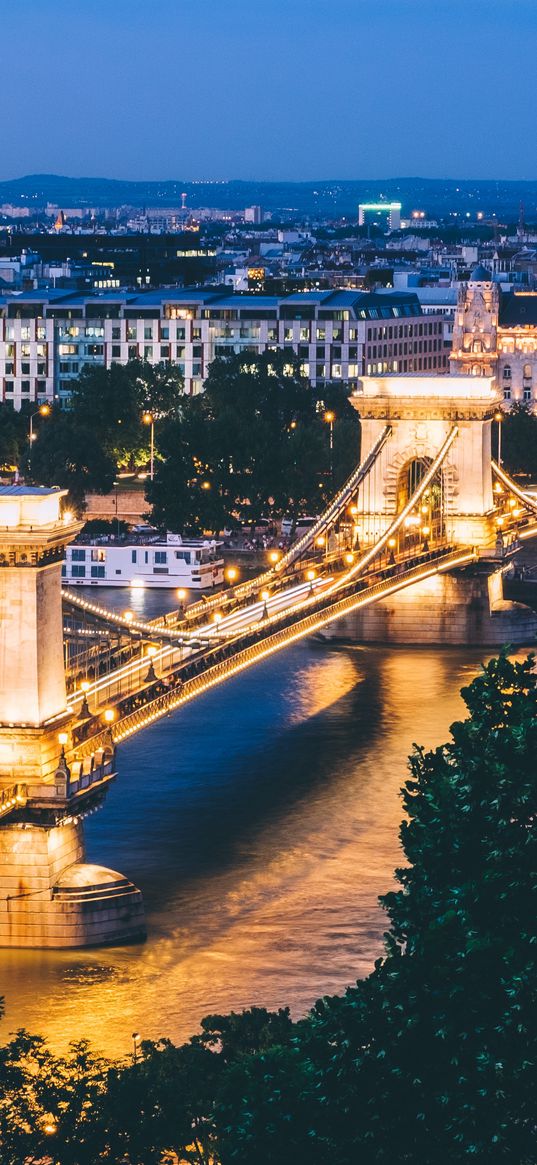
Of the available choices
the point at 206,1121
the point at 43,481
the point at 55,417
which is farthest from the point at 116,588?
the point at 206,1121

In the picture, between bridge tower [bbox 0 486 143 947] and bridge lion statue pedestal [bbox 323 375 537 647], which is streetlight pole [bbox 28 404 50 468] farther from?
bridge tower [bbox 0 486 143 947]

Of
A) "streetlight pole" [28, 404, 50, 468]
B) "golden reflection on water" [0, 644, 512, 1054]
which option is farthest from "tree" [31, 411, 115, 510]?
"golden reflection on water" [0, 644, 512, 1054]

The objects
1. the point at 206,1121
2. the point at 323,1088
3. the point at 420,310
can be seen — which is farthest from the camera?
the point at 420,310

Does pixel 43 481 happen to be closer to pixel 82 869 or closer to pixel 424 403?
pixel 424 403

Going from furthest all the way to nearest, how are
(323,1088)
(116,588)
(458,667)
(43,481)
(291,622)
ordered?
1. (43,481)
2. (116,588)
3. (458,667)
4. (291,622)
5. (323,1088)

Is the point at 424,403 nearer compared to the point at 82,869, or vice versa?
the point at 82,869

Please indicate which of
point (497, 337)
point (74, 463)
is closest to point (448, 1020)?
point (74, 463)

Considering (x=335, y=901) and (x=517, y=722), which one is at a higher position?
(x=517, y=722)
